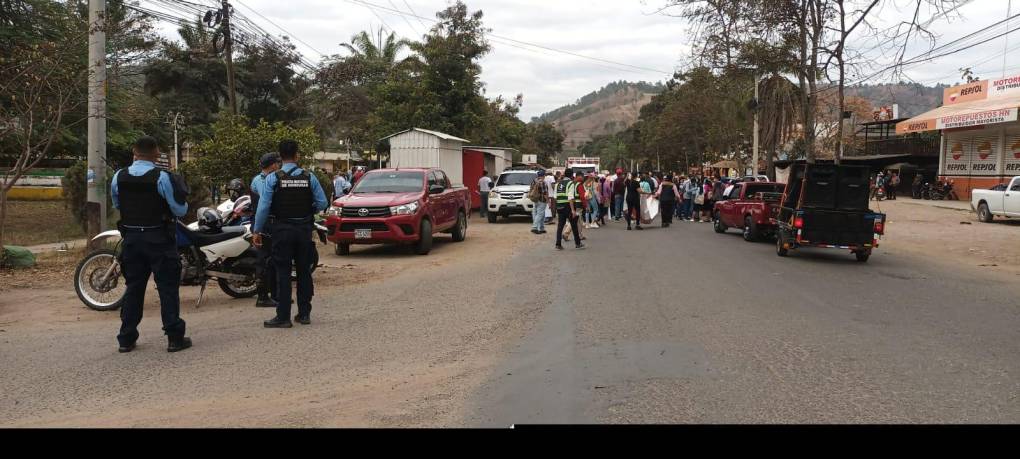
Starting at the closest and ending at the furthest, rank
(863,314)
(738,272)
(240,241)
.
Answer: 1. (863,314)
2. (240,241)
3. (738,272)

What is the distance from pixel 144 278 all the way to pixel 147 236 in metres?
0.40

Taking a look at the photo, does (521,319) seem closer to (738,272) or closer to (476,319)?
(476,319)

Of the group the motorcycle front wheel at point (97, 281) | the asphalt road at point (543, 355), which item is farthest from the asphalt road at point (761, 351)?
the motorcycle front wheel at point (97, 281)

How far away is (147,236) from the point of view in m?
6.43

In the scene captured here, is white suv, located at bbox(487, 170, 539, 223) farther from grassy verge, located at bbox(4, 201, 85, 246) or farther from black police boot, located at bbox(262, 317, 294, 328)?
black police boot, located at bbox(262, 317, 294, 328)

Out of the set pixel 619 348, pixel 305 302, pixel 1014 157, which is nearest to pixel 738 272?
pixel 619 348

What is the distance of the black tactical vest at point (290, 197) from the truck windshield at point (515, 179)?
54.4 feet

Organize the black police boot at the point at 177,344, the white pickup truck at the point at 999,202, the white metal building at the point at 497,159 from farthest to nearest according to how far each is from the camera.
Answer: the white metal building at the point at 497,159
the white pickup truck at the point at 999,202
the black police boot at the point at 177,344

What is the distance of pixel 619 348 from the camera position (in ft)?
21.3

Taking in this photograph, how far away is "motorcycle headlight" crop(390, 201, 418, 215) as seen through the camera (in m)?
13.8

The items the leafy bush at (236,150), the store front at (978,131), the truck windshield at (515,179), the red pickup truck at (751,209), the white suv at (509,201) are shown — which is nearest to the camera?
the leafy bush at (236,150)

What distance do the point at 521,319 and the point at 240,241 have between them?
11.2ft

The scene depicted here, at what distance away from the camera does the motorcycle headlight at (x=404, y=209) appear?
1376cm

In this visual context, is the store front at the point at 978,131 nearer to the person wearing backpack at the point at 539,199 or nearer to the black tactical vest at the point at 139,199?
the person wearing backpack at the point at 539,199
